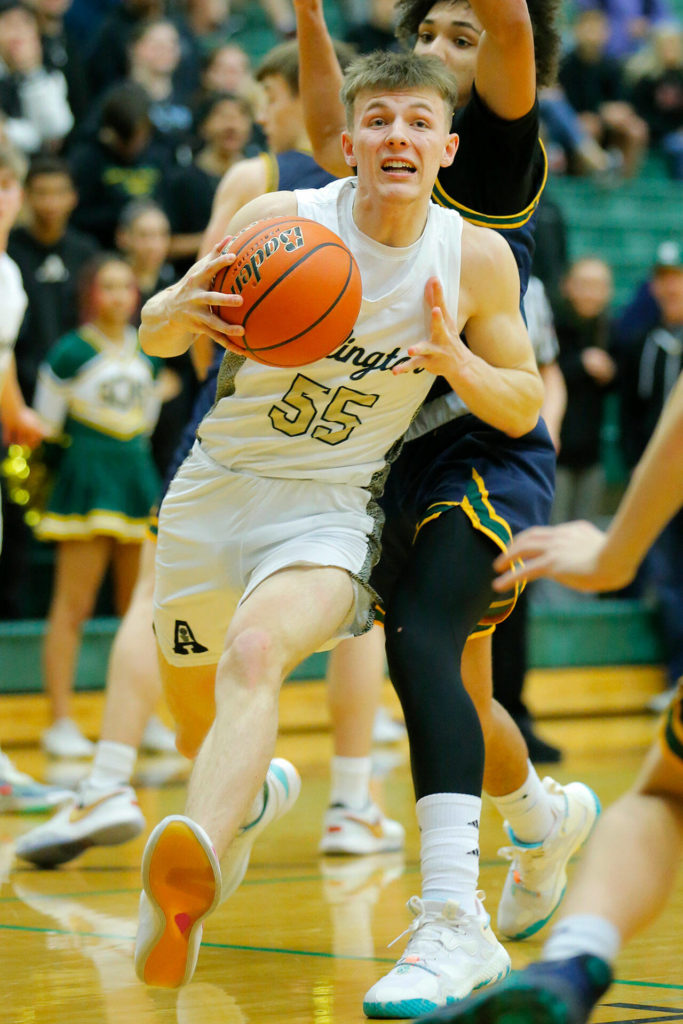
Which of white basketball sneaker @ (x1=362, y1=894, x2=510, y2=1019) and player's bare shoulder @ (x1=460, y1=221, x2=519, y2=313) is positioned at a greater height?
player's bare shoulder @ (x1=460, y1=221, x2=519, y2=313)

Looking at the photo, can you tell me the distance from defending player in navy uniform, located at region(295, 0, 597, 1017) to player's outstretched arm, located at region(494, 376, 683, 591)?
846 millimetres

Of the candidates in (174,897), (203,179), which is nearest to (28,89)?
(203,179)

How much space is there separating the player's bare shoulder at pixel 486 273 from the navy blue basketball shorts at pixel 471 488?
33 cm

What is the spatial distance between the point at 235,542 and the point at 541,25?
1542 millimetres

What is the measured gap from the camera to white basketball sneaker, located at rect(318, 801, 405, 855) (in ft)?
15.7

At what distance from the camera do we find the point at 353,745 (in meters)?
4.83

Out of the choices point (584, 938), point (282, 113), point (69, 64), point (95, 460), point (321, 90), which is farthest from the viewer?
point (69, 64)

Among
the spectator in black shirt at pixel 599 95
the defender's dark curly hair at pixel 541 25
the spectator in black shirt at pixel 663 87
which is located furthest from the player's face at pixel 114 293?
the spectator in black shirt at pixel 663 87

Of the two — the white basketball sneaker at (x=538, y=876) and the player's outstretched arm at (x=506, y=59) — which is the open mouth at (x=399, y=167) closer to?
the player's outstretched arm at (x=506, y=59)

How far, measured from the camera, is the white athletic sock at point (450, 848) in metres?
2.95

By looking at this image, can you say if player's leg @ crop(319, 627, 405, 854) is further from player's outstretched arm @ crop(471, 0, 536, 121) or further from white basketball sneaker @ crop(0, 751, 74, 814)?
player's outstretched arm @ crop(471, 0, 536, 121)

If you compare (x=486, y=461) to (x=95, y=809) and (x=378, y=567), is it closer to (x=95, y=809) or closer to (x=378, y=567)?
(x=378, y=567)

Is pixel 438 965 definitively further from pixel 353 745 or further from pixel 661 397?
pixel 661 397

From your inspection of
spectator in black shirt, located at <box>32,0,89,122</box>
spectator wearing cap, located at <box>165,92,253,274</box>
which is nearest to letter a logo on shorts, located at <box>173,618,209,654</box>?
spectator wearing cap, located at <box>165,92,253,274</box>
